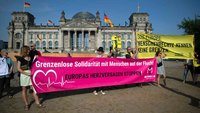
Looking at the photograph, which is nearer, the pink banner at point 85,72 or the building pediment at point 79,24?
the pink banner at point 85,72

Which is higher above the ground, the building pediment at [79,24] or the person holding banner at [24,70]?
the building pediment at [79,24]

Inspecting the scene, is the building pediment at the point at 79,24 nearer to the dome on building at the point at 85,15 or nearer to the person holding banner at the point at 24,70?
the dome on building at the point at 85,15

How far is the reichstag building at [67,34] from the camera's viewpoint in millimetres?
82500

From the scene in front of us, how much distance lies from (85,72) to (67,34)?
262 ft

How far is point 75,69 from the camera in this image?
7.09 metres

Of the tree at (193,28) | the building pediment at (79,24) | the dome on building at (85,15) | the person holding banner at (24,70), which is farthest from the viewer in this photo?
the dome on building at (85,15)

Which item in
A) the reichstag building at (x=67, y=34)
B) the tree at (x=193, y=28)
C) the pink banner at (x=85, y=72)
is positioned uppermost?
the reichstag building at (x=67, y=34)

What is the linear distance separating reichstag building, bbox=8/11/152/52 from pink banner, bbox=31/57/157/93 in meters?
74.0

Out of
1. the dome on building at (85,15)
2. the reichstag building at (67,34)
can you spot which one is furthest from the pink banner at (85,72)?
the dome on building at (85,15)

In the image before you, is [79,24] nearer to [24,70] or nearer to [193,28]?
[193,28]

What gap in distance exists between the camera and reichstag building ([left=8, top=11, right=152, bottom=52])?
8250cm

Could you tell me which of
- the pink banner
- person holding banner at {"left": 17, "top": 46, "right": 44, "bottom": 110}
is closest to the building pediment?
the pink banner

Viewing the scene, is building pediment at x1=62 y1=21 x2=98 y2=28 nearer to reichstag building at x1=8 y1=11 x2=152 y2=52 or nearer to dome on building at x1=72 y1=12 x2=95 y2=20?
reichstag building at x1=8 y1=11 x2=152 y2=52

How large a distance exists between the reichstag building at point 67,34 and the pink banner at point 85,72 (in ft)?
243
